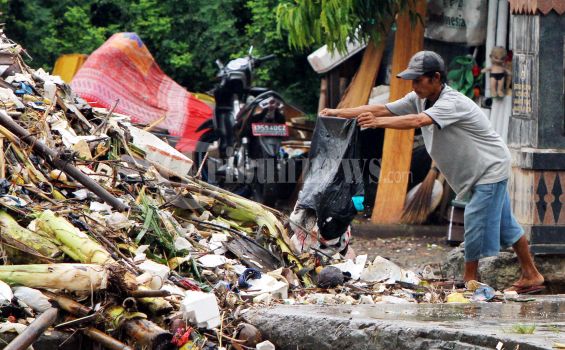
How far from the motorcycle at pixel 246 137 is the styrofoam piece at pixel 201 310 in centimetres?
649

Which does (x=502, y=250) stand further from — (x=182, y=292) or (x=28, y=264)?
(x=28, y=264)

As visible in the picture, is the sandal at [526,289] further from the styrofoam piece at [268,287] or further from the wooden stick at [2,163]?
the wooden stick at [2,163]

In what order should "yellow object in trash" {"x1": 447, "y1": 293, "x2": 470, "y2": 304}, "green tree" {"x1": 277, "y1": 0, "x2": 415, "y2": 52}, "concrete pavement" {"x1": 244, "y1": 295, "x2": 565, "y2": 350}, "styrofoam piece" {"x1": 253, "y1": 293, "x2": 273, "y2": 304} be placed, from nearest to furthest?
"concrete pavement" {"x1": 244, "y1": 295, "x2": 565, "y2": 350} < "styrofoam piece" {"x1": 253, "y1": 293, "x2": 273, "y2": 304} < "yellow object in trash" {"x1": 447, "y1": 293, "x2": 470, "y2": 304} < "green tree" {"x1": 277, "y1": 0, "x2": 415, "y2": 52}

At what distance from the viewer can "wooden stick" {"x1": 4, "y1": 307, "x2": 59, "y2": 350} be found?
15.3 feet

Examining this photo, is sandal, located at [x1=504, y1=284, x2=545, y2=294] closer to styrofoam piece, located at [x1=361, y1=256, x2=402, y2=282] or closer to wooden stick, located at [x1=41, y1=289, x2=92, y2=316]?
styrofoam piece, located at [x1=361, y1=256, x2=402, y2=282]

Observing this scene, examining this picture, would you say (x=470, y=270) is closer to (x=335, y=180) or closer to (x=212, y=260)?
(x=335, y=180)

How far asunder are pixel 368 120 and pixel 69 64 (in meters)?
8.05

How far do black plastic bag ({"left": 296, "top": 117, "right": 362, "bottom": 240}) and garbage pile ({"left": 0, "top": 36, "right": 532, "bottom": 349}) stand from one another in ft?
0.77

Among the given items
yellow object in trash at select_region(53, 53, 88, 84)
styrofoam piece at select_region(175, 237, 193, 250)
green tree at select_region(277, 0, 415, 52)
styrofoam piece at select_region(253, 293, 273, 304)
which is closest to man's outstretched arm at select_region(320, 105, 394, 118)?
styrofoam piece at select_region(175, 237, 193, 250)

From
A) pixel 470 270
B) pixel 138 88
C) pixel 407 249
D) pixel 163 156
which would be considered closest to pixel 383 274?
pixel 470 270

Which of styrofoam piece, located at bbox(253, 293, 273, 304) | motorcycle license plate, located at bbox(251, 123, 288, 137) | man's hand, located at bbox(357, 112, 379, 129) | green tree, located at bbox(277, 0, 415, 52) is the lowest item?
styrofoam piece, located at bbox(253, 293, 273, 304)

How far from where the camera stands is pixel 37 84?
7.70 metres

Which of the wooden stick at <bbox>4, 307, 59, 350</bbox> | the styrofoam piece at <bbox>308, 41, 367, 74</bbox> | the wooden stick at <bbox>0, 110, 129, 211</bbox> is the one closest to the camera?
the wooden stick at <bbox>4, 307, 59, 350</bbox>

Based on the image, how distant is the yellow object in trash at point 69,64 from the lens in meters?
14.0
